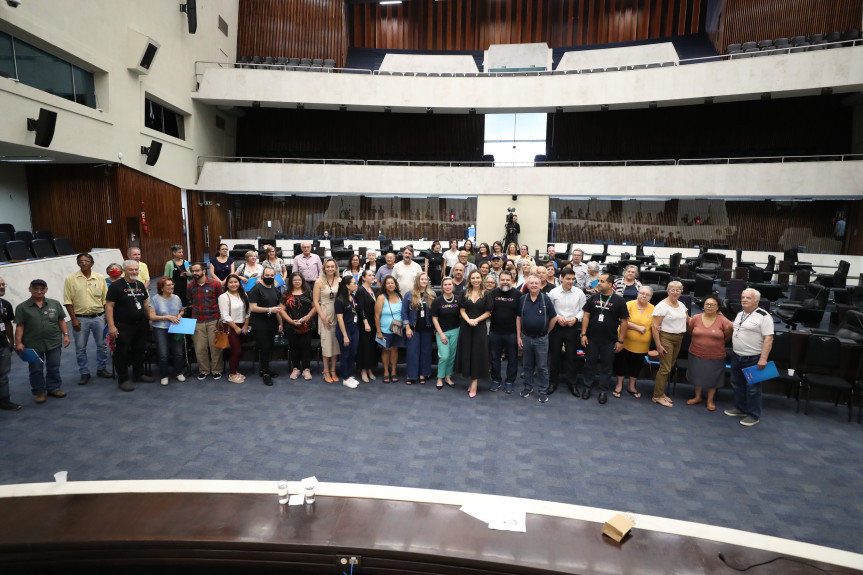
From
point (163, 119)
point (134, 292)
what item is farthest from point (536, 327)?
point (163, 119)

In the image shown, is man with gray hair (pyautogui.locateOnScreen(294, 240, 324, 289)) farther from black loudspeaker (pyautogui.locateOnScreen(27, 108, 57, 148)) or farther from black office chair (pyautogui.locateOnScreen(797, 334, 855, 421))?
black office chair (pyautogui.locateOnScreen(797, 334, 855, 421))

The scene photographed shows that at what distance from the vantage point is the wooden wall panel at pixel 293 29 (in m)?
18.7

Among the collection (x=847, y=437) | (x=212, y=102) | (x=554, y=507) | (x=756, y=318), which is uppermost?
(x=212, y=102)

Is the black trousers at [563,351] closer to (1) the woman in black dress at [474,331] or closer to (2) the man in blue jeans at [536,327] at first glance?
(2) the man in blue jeans at [536,327]

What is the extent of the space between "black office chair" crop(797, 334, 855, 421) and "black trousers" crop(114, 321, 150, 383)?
755 centimetres

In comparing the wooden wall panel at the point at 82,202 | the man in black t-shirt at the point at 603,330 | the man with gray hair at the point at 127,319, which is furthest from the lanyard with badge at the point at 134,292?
the wooden wall panel at the point at 82,202

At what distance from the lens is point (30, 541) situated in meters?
2.14

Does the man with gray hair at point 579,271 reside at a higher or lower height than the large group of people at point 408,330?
higher

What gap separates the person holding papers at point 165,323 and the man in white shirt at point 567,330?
4577 mm

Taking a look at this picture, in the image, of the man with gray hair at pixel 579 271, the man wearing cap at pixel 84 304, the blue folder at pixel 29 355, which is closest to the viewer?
the blue folder at pixel 29 355

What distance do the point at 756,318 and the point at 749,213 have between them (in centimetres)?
1429

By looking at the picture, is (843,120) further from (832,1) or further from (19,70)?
(19,70)

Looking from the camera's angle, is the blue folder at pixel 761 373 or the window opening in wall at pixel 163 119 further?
the window opening in wall at pixel 163 119

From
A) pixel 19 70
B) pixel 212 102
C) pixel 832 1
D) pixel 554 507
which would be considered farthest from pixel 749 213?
pixel 19 70
